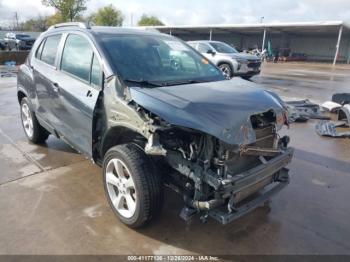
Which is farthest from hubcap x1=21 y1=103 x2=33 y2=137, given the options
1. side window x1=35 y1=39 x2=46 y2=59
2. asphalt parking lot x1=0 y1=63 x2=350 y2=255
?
side window x1=35 y1=39 x2=46 y2=59

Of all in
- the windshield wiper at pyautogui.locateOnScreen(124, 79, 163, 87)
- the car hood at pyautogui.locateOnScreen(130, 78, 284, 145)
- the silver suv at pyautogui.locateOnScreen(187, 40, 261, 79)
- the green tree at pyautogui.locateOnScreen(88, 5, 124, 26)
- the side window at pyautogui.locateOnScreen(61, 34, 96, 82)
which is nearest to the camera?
the car hood at pyautogui.locateOnScreen(130, 78, 284, 145)

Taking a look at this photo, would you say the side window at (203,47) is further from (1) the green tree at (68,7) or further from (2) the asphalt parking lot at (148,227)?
(1) the green tree at (68,7)

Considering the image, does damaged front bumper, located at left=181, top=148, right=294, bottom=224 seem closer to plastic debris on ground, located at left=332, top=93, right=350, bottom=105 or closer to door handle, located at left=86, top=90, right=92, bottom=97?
door handle, located at left=86, top=90, right=92, bottom=97

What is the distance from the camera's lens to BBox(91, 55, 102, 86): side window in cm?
325

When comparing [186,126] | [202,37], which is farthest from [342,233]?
[202,37]

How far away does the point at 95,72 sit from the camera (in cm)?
332

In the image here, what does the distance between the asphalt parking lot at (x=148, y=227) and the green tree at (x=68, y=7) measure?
34.1 m

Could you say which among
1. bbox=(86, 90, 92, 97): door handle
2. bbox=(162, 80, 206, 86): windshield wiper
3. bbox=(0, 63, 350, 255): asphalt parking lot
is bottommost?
bbox=(0, 63, 350, 255): asphalt parking lot

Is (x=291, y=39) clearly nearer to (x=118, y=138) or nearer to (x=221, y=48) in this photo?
(x=221, y=48)

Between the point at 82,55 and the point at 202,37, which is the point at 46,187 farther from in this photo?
the point at 202,37

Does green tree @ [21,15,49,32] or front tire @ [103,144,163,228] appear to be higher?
green tree @ [21,15,49,32]

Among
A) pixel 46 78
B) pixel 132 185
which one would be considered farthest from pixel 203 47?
pixel 132 185

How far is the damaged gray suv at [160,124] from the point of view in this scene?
2.57 meters

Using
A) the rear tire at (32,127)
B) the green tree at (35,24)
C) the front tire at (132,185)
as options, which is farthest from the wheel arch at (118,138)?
the green tree at (35,24)
